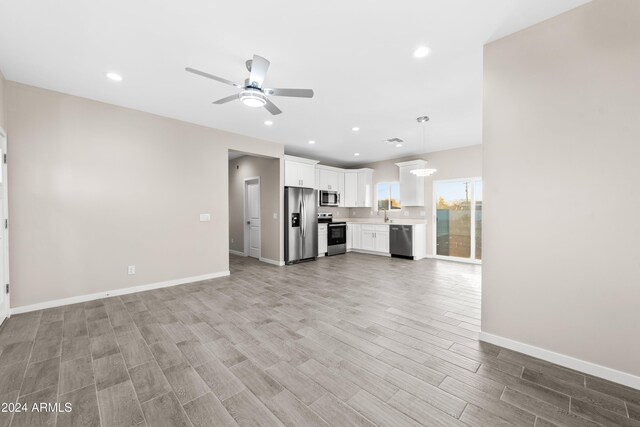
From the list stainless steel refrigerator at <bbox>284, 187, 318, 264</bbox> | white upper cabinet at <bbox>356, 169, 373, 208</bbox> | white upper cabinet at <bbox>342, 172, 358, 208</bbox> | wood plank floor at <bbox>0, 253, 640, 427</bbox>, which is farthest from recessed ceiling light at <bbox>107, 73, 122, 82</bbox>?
white upper cabinet at <bbox>356, 169, 373, 208</bbox>

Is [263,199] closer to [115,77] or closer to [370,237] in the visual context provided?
[370,237]

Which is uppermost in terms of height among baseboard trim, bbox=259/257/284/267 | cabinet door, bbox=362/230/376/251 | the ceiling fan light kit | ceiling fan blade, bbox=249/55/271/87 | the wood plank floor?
ceiling fan blade, bbox=249/55/271/87

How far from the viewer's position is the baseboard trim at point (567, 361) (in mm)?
1824

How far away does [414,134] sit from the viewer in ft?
17.3

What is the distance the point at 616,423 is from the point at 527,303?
2.84 feet

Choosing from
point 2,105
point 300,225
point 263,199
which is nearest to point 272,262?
point 300,225

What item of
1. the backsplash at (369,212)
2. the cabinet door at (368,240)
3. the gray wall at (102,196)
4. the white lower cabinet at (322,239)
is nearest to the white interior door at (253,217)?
the white lower cabinet at (322,239)

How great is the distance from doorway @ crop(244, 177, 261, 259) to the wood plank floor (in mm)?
3235

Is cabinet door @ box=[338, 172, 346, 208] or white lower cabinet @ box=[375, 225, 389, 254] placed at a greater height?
cabinet door @ box=[338, 172, 346, 208]

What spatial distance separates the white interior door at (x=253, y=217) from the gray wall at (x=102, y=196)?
5.93 ft

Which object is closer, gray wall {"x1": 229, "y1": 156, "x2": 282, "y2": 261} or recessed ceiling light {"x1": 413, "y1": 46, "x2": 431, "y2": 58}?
recessed ceiling light {"x1": 413, "y1": 46, "x2": 431, "y2": 58}

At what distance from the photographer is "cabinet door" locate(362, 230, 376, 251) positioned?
24.5 ft

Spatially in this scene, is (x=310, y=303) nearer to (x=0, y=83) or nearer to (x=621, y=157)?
(x=621, y=157)

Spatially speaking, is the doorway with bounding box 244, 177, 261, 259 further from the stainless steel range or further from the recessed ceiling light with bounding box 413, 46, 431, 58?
the recessed ceiling light with bounding box 413, 46, 431, 58
